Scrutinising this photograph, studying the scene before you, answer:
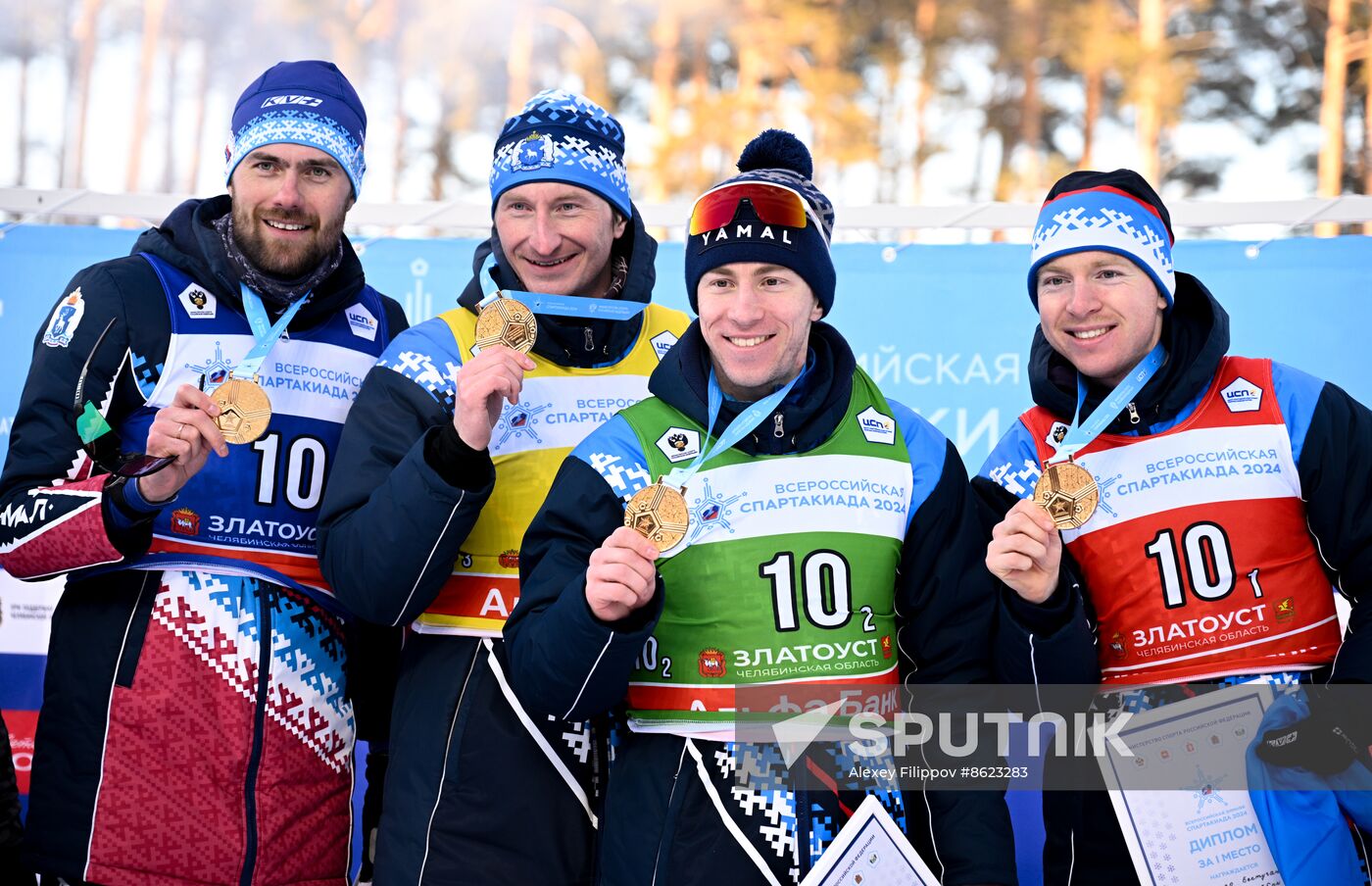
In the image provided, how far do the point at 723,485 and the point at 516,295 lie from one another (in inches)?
28.6

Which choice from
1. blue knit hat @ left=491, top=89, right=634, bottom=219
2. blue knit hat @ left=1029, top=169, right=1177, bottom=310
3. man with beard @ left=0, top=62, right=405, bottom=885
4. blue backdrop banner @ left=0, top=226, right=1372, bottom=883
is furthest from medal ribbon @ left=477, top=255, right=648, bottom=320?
blue backdrop banner @ left=0, top=226, right=1372, bottom=883

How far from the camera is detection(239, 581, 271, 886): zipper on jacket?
3.17 metres

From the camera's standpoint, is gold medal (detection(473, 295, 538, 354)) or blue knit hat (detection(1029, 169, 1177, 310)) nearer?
gold medal (detection(473, 295, 538, 354))

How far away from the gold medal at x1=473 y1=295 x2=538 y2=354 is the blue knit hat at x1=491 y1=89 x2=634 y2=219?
441mm

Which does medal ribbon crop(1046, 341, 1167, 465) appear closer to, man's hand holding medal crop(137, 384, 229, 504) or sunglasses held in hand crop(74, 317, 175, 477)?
man's hand holding medal crop(137, 384, 229, 504)

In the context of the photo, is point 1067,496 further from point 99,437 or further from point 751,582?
point 99,437

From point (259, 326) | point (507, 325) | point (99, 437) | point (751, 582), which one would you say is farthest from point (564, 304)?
point (99, 437)

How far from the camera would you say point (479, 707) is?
3.07m

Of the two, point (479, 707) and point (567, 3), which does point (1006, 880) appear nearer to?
point (479, 707)

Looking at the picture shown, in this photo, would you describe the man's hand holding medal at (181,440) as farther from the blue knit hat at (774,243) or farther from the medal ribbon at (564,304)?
the blue knit hat at (774,243)

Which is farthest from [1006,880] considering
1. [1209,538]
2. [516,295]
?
[516,295]

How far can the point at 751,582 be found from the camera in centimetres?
278

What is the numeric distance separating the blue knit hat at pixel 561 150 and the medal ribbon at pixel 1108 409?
1.26 metres

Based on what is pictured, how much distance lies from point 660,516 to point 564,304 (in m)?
0.82
